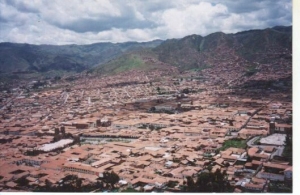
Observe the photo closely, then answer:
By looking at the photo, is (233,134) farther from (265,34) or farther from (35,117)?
(35,117)

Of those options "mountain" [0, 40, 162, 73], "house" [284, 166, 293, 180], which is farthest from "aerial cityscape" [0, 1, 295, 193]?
"mountain" [0, 40, 162, 73]

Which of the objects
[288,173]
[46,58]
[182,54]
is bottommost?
[288,173]

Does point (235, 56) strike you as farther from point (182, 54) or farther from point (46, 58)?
point (46, 58)

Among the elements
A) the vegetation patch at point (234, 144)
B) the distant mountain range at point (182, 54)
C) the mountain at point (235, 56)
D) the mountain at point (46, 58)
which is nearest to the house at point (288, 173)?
the vegetation patch at point (234, 144)

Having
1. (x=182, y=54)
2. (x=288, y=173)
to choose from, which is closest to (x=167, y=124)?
(x=288, y=173)

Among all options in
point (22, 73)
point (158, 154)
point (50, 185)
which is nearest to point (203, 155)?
point (158, 154)
